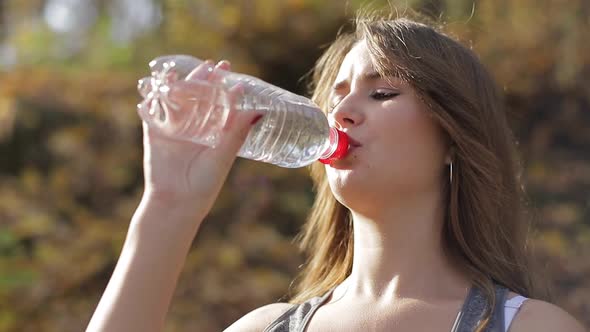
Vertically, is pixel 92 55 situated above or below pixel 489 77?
above

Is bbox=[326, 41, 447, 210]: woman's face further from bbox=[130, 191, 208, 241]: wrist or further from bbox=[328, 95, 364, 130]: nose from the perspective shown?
bbox=[130, 191, 208, 241]: wrist

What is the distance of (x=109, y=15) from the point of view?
Result: 18.7ft

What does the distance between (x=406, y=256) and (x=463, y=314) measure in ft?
0.67

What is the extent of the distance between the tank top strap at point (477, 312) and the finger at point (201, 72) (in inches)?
31.3

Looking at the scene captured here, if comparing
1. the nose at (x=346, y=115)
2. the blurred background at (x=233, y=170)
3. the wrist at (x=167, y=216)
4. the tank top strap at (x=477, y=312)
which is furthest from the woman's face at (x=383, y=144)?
the blurred background at (x=233, y=170)

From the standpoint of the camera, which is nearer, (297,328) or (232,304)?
(297,328)

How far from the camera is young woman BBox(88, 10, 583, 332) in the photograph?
2068 mm

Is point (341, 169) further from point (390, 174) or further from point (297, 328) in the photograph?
point (297, 328)

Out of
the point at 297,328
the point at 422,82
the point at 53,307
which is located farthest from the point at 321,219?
the point at 53,307

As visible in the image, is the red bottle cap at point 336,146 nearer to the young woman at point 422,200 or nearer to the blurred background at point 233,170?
the young woman at point 422,200

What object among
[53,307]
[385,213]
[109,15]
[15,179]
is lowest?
[53,307]

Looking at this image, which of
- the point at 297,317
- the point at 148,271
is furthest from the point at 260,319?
the point at 148,271

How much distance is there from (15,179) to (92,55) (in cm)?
99

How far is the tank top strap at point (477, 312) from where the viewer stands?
78.3 inches
